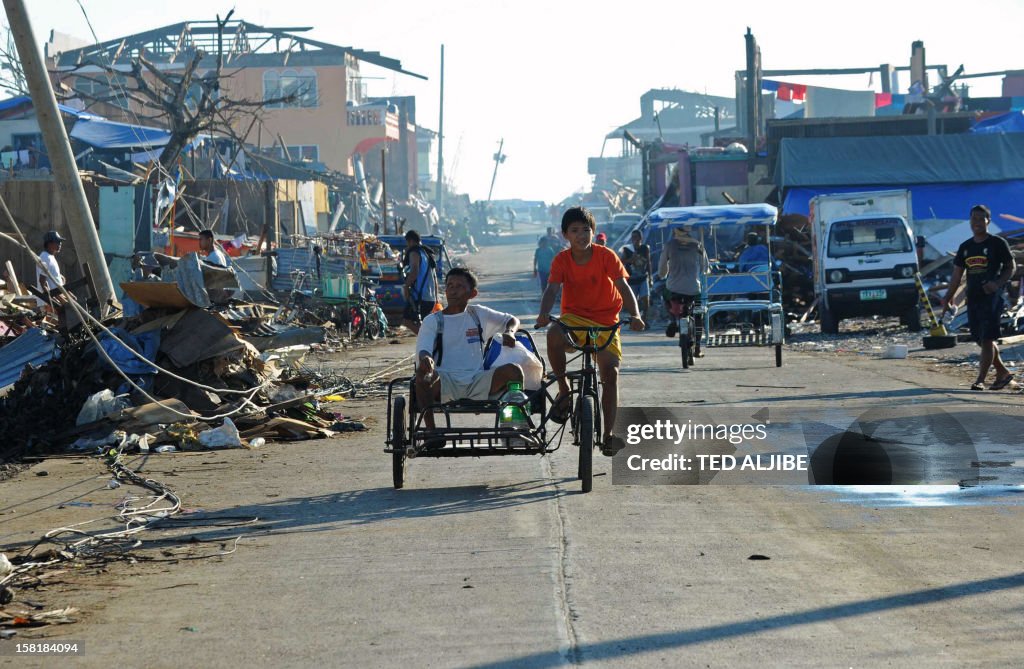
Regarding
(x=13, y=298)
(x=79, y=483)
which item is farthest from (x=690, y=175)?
→ (x=79, y=483)

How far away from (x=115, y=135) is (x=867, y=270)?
74.9ft

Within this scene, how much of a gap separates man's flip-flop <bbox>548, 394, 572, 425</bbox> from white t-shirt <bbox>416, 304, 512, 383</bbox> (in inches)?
23.4

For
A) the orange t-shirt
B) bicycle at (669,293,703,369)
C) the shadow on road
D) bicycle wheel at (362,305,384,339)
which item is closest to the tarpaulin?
bicycle wheel at (362,305,384,339)

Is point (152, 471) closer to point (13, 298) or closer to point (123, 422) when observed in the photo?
point (123, 422)

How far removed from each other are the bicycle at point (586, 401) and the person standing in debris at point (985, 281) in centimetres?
588

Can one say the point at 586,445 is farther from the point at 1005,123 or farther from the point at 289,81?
the point at 289,81

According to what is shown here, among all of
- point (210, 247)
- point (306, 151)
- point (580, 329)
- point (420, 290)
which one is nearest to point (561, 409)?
point (580, 329)

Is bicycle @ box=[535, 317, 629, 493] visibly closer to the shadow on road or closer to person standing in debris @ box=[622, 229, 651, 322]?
the shadow on road

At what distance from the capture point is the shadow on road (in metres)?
5.05

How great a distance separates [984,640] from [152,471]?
264 inches

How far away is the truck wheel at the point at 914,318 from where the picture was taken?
2472cm

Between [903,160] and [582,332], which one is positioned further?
[903,160]

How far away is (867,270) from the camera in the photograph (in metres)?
24.8

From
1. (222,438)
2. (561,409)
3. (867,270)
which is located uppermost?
(867,270)
